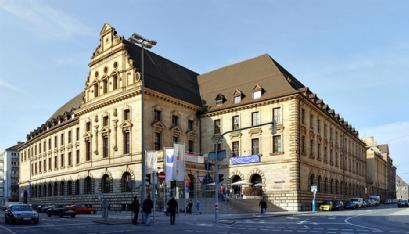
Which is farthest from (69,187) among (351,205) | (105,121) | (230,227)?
(230,227)

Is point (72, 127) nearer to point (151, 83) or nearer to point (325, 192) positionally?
point (151, 83)

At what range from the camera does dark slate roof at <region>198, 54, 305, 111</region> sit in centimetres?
5566

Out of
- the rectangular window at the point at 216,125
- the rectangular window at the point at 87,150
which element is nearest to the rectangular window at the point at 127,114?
the rectangular window at the point at 87,150

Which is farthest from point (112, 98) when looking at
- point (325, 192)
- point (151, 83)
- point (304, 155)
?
point (325, 192)

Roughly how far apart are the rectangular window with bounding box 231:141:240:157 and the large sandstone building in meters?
0.13

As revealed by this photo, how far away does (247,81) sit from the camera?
6066 centimetres

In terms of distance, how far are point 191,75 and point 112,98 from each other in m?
17.1

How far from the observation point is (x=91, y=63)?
62344 millimetres

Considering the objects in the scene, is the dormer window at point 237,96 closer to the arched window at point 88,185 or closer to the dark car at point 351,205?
the dark car at point 351,205

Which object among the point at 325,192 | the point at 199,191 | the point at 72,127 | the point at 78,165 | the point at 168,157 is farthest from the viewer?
the point at 72,127

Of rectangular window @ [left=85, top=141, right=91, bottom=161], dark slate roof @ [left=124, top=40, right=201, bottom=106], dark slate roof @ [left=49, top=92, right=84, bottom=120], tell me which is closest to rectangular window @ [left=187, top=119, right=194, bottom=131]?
dark slate roof @ [left=124, top=40, right=201, bottom=106]

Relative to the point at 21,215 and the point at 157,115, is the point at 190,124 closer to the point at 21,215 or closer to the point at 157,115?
the point at 157,115

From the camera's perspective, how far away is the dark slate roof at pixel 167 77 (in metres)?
56.8

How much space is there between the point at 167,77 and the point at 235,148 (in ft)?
43.8
